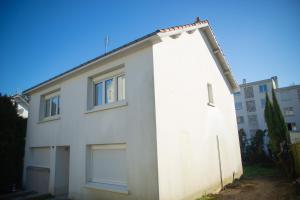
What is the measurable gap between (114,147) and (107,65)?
11.4 feet

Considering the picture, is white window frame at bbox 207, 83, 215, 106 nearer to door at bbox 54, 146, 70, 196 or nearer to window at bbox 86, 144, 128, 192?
window at bbox 86, 144, 128, 192

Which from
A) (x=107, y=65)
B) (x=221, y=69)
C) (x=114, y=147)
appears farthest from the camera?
(x=221, y=69)

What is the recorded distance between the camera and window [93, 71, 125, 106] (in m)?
8.59

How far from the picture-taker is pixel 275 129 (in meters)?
15.2

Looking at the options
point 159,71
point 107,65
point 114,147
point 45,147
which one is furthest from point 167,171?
point 45,147

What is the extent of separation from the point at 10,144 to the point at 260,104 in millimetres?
44659

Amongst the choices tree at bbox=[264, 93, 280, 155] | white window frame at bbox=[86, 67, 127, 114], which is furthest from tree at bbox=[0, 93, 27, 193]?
tree at bbox=[264, 93, 280, 155]

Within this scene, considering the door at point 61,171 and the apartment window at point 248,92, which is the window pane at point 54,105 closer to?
the door at point 61,171

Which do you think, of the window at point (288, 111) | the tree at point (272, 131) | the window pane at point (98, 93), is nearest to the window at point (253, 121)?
the window at point (288, 111)

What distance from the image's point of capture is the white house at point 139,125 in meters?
7.17

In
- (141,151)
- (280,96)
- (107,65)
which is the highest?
(280,96)

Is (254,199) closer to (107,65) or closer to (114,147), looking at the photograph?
(114,147)

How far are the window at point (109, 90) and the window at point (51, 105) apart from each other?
11.8 feet

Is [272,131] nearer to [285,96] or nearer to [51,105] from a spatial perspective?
[51,105]
